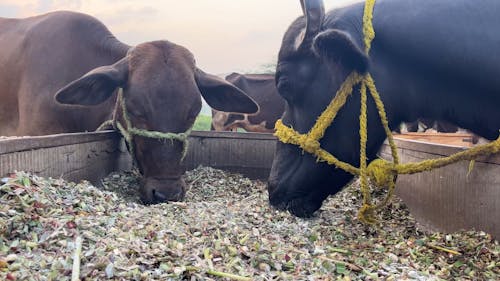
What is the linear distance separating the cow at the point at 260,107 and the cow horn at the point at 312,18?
30.2 ft

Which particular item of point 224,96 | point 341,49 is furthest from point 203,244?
point 224,96

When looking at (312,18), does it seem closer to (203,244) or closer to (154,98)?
(203,244)

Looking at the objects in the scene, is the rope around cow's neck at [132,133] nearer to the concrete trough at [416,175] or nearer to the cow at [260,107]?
the concrete trough at [416,175]

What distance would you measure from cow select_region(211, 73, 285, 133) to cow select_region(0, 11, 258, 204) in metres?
7.08

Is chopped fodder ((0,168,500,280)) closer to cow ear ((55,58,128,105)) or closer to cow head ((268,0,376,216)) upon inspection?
cow head ((268,0,376,216))

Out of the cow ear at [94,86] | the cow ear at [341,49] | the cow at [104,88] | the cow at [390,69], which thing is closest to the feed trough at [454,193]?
the cow at [390,69]

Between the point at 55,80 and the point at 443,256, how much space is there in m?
3.87

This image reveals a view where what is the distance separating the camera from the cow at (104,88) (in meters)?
4.24

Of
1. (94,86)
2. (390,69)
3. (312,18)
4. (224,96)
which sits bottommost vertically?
(224,96)

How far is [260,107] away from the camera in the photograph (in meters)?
12.5

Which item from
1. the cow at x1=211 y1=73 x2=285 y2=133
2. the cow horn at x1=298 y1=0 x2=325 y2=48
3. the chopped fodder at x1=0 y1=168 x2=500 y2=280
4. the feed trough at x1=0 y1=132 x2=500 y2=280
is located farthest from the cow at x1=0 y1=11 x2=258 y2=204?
the cow at x1=211 y1=73 x2=285 y2=133

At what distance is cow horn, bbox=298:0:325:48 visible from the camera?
118 inches

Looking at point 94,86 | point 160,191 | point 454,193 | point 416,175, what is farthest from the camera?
point 94,86

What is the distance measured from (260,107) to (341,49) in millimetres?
9671
